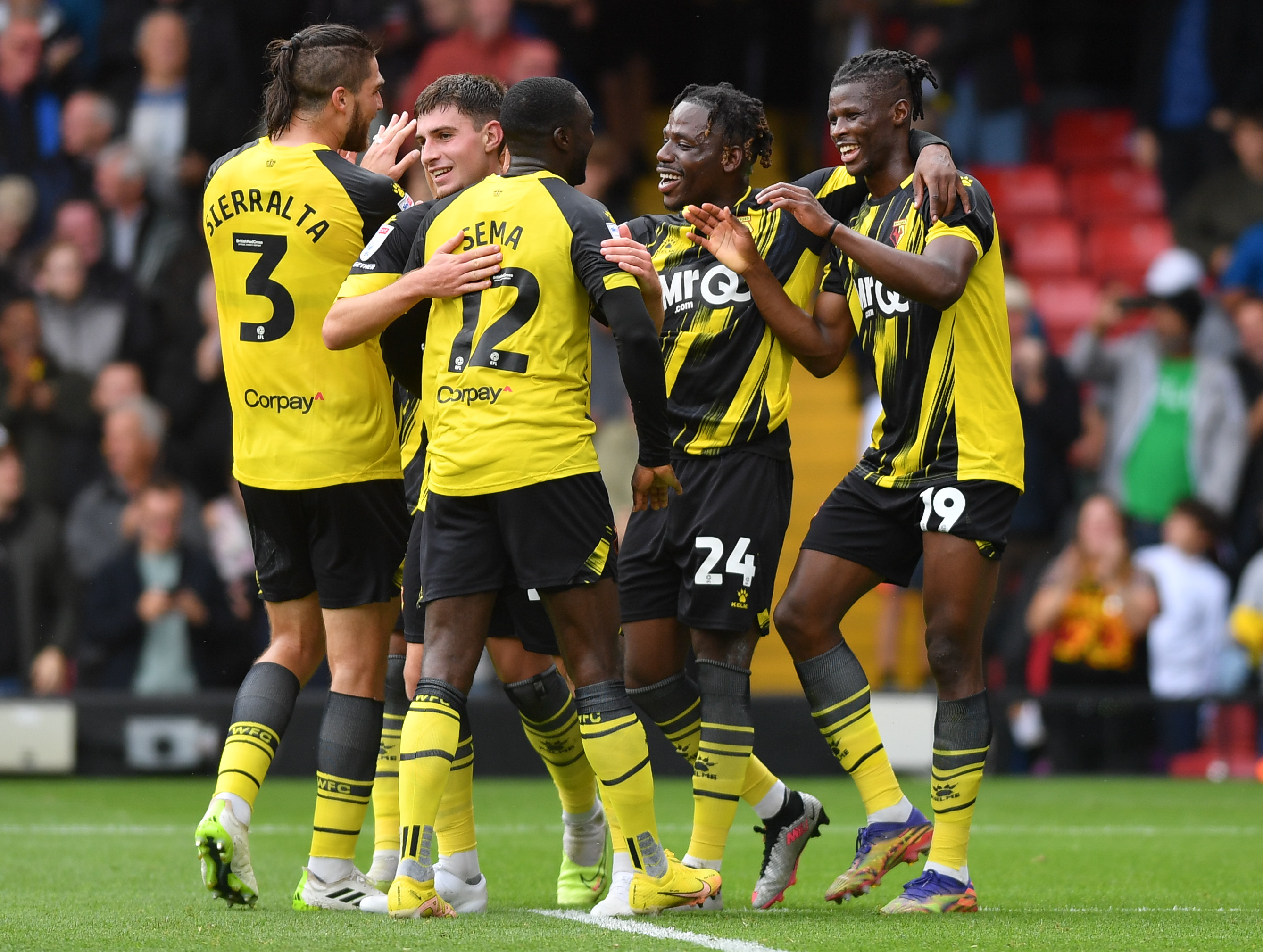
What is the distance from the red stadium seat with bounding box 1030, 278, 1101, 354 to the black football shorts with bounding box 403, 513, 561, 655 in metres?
10.1

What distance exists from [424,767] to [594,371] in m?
7.34

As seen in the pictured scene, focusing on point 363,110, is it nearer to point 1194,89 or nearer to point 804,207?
point 804,207

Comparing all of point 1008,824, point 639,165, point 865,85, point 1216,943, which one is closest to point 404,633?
point 865,85

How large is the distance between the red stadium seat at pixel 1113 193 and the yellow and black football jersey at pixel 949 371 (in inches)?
455

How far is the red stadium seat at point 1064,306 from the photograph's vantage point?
15.1 metres

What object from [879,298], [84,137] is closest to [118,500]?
[84,137]

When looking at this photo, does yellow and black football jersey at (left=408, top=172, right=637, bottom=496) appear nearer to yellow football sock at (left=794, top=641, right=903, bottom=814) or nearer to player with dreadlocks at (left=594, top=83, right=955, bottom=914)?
player with dreadlocks at (left=594, top=83, right=955, bottom=914)

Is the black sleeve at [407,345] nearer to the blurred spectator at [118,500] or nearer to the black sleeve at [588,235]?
the black sleeve at [588,235]

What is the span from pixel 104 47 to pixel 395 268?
932 cm

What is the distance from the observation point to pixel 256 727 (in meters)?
5.23

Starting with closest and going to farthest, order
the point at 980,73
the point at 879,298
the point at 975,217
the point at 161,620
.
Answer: the point at 975,217 < the point at 879,298 < the point at 161,620 < the point at 980,73

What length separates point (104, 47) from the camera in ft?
44.0

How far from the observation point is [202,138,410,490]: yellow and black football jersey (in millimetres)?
5262

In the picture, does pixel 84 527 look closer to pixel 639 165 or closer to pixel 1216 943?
pixel 639 165
